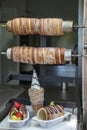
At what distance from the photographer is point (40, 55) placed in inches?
43.8

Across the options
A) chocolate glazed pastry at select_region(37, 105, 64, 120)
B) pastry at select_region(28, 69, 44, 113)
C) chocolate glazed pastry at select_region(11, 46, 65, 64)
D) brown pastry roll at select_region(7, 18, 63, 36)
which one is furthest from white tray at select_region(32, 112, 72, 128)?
brown pastry roll at select_region(7, 18, 63, 36)

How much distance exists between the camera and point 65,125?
1047 mm

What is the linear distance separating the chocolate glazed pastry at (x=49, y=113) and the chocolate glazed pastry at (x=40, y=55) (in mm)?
235

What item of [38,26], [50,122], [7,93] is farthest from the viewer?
[7,93]

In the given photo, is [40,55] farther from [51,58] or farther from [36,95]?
[36,95]

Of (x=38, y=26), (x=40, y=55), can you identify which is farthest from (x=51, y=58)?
(x=38, y=26)

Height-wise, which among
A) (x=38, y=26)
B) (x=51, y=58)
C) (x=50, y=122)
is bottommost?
(x=50, y=122)

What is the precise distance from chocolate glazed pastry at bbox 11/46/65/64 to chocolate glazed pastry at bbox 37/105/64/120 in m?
0.23

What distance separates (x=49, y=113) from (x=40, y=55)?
11.5 inches

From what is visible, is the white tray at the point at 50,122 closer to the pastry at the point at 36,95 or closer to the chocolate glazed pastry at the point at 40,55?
the pastry at the point at 36,95

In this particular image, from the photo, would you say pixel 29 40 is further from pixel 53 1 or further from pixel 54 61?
pixel 54 61

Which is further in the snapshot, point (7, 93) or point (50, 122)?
point (7, 93)

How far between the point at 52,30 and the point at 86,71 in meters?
0.29

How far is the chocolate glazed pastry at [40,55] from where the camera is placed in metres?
1.10
